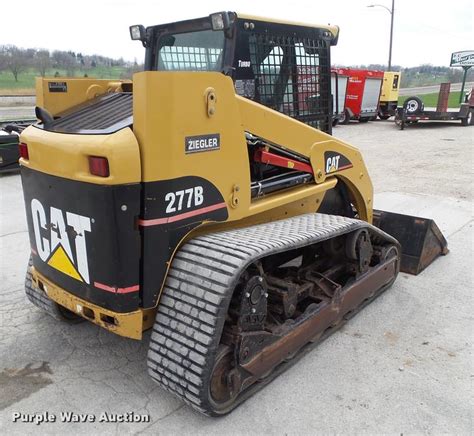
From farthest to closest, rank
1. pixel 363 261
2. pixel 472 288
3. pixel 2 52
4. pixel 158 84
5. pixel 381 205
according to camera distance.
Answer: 1. pixel 2 52
2. pixel 381 205
3. pixel 472 288
4. pixel 363 261
5. pixel 158 84

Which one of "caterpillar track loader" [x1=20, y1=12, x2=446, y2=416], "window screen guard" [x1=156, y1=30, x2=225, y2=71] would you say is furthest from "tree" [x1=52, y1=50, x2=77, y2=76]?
"caterpillar track loader" [x1=20, y1=12, x2=446, y2=416]

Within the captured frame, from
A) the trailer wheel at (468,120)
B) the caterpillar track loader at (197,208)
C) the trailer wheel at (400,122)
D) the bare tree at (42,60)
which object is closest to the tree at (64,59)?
the bare tree at (42,60)

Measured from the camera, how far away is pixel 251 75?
3.50 meters

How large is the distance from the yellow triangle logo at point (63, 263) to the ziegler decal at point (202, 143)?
0.97 metres

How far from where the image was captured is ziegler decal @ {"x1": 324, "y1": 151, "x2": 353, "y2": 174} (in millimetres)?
4075

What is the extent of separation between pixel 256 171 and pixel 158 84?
1284 mm

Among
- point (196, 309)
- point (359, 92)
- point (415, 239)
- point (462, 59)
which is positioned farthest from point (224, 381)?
point (462, 59)

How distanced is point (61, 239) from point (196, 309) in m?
0.94

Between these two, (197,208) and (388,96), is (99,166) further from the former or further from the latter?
(388,96)

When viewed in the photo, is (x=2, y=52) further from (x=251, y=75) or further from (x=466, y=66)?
(x=251, y=75)

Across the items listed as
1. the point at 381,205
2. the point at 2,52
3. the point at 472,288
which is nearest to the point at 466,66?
the point at 381,205

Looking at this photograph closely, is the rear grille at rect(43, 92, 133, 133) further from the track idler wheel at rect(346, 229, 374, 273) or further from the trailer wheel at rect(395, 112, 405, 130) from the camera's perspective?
the trailer wheel at rect(395, 112, 405, 130)

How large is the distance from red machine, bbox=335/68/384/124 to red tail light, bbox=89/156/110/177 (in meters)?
19.7

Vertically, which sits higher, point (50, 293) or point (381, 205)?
point (50, 293)
